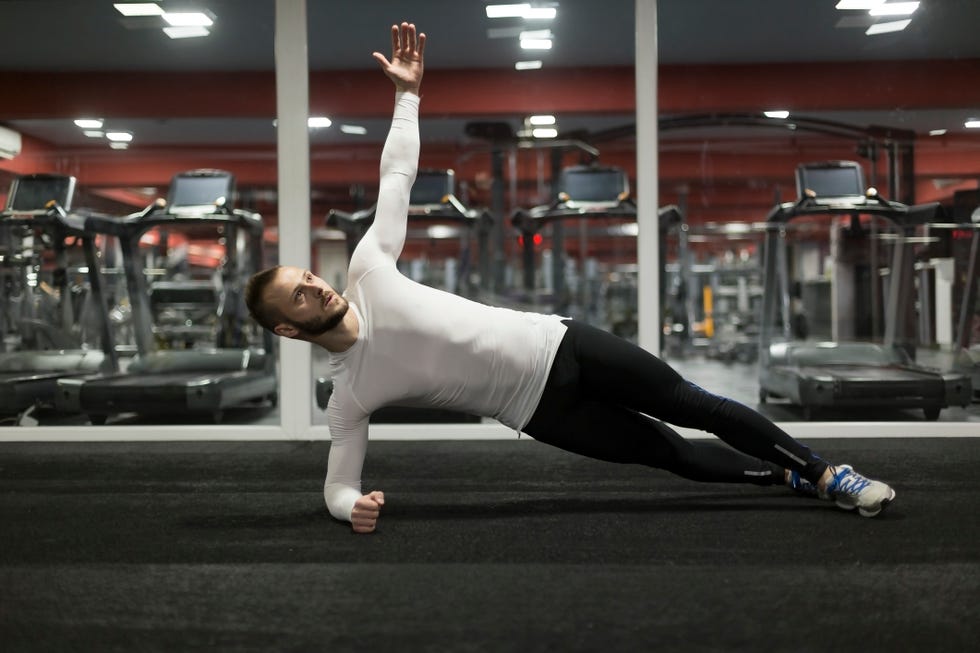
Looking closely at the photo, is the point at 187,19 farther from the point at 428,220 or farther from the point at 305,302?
the point at 305,302

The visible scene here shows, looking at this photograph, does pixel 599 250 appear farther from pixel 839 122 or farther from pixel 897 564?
pixel 897 564

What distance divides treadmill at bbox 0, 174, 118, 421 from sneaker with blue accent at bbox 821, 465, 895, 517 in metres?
3.95

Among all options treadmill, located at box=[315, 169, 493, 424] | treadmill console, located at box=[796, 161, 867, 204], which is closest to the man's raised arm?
treadmill, located at box=[315, 169, 493, 424]

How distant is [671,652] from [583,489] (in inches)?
48.3

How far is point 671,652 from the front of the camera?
1.18 m

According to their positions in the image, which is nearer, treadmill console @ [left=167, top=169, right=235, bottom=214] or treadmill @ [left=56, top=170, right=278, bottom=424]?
treadmill @ [left=56, top=170, right=278, bottom=424]

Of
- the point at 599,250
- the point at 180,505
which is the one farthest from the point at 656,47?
the point at 599,250

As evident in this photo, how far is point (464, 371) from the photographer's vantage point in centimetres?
185

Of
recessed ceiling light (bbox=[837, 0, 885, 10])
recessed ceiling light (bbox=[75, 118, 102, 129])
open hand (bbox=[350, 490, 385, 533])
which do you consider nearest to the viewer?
open hand (bbox=[350, 490, 385, 533])

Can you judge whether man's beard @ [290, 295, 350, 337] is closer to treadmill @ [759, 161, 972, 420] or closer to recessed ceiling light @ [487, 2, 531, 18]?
treadmill @ [759, 161, 972, 420]

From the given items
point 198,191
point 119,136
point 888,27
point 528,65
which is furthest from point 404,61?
point 119,136

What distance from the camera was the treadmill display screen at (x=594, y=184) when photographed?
197 inches

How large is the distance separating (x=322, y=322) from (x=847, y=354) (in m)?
3.87

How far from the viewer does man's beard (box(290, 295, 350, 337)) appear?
67.6 inches
